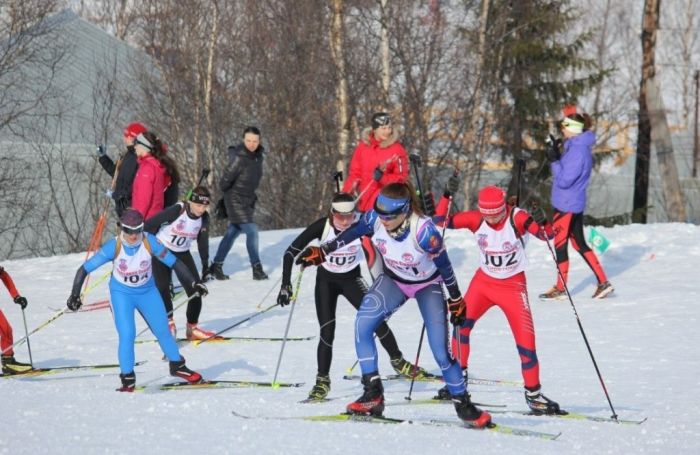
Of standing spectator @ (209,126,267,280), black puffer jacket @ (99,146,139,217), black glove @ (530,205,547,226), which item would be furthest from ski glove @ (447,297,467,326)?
standing spectator @ (209,126,267,280)

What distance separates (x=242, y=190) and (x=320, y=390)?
18.6 ft

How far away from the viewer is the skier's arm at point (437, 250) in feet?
20.3

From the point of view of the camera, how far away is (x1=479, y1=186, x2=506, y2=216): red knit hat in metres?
6.65

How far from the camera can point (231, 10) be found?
2473 cm

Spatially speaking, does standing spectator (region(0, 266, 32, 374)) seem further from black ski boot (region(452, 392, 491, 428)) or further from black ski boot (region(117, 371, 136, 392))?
black ski boot (region(452, 392, 491, 428))

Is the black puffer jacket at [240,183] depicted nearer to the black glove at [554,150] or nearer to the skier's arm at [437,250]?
the black glove at [554,150]

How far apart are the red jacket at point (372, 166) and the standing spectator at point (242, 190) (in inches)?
73.9

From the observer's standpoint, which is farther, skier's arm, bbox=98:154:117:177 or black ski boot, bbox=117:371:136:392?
skier's arm, bbox=98:154:117:177

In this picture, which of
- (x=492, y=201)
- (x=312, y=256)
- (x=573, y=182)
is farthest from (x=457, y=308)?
(x=573, y=182)

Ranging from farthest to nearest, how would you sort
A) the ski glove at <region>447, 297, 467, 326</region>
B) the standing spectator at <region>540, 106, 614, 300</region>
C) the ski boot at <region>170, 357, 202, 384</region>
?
the standing spectator at <region>540, 106, 614, 300</region> → the ski boot at <region>170, 357, 202, 384</region> → the ski glove at <region>447, 297, 467, 326</region>

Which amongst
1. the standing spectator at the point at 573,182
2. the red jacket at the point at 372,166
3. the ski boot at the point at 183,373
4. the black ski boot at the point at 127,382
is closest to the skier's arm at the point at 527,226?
the ski boot at the point at 183,373

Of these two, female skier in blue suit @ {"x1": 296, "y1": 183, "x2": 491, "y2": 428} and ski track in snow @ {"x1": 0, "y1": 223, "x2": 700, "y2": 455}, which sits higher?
female skier in blue suit @ {"x1": 296, "y1": 183, "x2": 491, "y2": 428}

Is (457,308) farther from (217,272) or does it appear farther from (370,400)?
(217,272)

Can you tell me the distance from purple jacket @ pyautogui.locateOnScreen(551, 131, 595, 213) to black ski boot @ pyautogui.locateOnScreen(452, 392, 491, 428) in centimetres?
511
